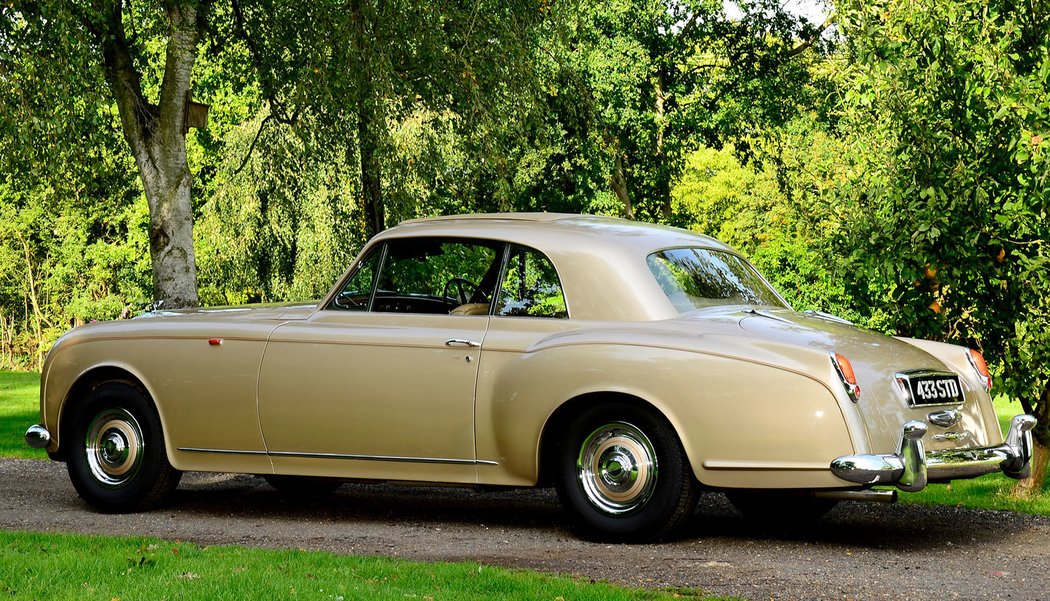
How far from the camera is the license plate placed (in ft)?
21.4

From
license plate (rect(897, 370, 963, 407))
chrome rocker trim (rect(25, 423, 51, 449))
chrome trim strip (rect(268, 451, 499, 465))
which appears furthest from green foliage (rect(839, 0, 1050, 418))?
chrome rocker trim (rect(25, 423, 51, 449))

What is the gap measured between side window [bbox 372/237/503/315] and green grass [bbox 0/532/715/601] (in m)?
1.76

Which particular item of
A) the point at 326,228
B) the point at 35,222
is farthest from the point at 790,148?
the point at 35,222

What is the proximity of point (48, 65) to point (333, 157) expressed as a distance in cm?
532

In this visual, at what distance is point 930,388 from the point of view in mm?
6688

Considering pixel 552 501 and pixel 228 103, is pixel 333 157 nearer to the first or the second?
pixel 552 501

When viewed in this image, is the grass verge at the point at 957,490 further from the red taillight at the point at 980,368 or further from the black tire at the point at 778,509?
the red taillight at the point at 980,368

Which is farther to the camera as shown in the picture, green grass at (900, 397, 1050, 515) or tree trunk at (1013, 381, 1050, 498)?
tree trunk at (1013, 381, 1050, 498)

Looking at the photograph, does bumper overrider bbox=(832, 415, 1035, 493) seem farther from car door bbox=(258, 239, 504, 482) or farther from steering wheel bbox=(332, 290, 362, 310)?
steering wheel bbox=(332, 290, 362, 310)

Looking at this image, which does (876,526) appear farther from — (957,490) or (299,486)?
(299,486)

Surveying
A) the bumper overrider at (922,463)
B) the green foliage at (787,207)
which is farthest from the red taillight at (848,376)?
the green foliage at (787,207)

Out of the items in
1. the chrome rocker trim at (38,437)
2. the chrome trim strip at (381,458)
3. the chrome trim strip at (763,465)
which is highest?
the chrome rocker trim at (38,437)

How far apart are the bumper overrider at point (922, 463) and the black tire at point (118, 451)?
431 centimetres

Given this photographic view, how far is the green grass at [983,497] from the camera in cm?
904
